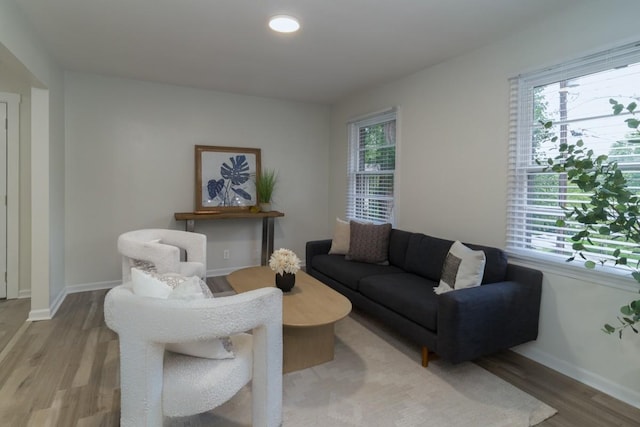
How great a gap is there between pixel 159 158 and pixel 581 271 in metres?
4.18

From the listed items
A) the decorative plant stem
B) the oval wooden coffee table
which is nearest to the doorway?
the decorative plant stem

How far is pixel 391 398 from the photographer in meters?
2.01

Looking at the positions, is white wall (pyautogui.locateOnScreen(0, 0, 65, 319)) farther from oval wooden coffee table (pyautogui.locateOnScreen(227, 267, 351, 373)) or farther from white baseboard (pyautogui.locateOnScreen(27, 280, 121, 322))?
oval wooden coffee table (pyautogui.locateOnScreen(227, 267, 351, 373))

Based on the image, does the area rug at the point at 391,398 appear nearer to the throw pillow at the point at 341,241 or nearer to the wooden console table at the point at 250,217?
the throw pillow at the point at 341,241

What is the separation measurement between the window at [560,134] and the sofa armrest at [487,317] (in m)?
0.35

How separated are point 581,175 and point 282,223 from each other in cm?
375

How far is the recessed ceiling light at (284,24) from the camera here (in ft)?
7.93

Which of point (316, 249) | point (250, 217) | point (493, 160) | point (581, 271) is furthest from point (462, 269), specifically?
point (250, 217)

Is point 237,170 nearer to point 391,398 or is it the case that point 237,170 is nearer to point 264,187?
point 264,187

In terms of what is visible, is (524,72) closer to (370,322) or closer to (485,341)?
(485,341)

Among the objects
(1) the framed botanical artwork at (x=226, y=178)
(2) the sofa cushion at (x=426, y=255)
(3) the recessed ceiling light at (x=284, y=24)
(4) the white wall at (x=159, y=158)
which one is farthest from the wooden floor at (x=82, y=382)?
(3) the recessed ceiling light at (x=284, y=24)

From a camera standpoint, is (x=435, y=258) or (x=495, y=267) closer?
(x=495, y=267)

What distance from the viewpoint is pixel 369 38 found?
2.75m

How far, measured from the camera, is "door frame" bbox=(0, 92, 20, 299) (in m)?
3.45
